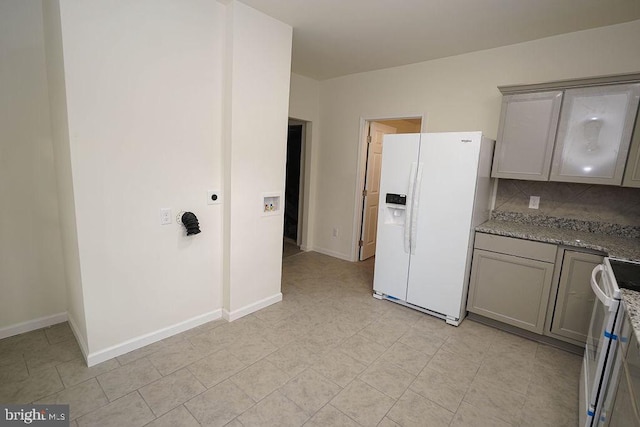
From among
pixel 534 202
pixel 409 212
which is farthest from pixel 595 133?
pixel 409 212

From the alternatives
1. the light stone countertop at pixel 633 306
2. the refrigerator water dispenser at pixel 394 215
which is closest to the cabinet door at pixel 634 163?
the light stone countertop at pixel 633 306

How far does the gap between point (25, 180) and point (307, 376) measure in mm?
2474

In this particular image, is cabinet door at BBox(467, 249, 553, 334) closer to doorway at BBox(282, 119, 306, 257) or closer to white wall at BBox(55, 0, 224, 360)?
white wall at BBox(55, 0, 224, 360)

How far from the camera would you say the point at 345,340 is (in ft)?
8.18

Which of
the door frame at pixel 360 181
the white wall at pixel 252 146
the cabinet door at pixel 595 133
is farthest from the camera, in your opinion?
the door frame at pixel 360 181

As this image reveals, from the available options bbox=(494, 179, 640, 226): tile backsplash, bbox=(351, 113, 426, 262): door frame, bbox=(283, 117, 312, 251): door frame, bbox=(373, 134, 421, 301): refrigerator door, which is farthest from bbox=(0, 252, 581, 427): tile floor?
bbox=(283, 117, 312, 251): door frame

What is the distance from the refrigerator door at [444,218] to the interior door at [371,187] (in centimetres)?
153

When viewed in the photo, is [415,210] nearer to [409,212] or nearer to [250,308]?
[409,212]

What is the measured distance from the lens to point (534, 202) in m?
2.97

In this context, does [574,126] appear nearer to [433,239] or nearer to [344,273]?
[433,239]

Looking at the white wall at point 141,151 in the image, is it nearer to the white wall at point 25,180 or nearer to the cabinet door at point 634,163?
the white wall at point 25,180

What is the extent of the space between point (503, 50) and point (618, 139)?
133cm

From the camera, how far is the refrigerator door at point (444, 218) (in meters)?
2.62

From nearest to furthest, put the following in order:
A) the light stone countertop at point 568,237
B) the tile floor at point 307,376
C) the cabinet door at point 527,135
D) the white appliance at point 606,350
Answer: the white appliance at point 606,350 < the tile floor at point 307,376 < the light stone countertop at point 568,237 < the cabinet door at point 527,135
